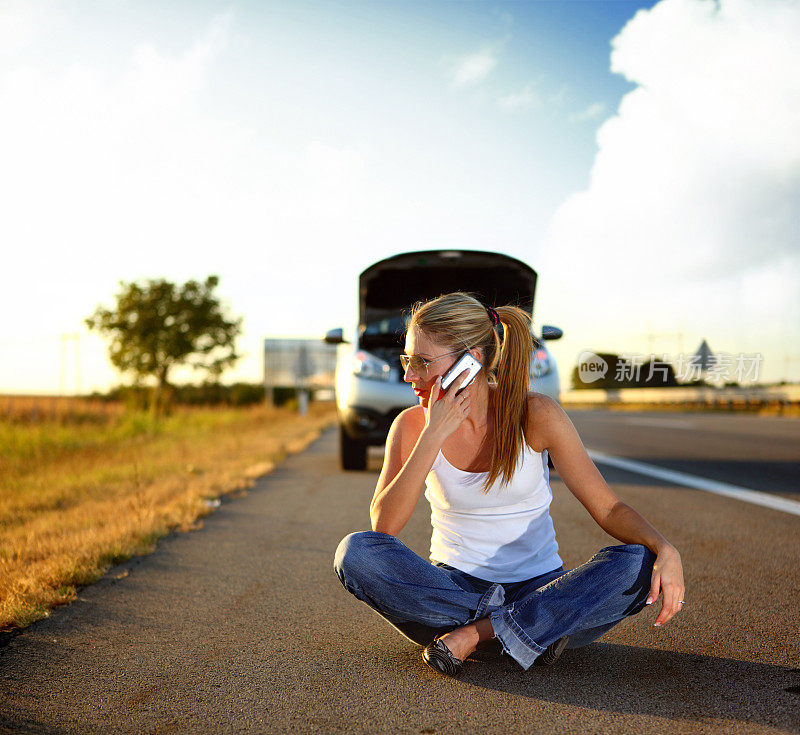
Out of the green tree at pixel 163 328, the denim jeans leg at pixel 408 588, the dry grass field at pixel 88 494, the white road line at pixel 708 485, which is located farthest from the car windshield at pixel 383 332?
the green tree at pixel 163 328

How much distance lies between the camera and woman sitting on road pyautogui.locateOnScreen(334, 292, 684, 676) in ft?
8.15

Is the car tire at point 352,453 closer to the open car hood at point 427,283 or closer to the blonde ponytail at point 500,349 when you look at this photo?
the open car hood at point 427,283

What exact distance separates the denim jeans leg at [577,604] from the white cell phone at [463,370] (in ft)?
2.49

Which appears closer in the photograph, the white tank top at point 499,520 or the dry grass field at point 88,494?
the white tank top at point 499,520

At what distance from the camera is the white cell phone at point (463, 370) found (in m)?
2.69

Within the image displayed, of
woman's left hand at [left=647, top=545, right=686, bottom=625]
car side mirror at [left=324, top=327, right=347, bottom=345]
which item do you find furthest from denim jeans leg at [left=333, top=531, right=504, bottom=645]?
car side mirror at [left=324, top=327, right=347, bottom=345]

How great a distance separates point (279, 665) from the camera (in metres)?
2.66

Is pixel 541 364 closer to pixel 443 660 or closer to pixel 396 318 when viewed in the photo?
pixel 396 318

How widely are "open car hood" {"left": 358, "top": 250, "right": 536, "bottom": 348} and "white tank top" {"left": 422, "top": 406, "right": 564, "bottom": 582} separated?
14.8ft

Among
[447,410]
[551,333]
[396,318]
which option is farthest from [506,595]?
[396,318]

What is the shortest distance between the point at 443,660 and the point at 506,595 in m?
0.38

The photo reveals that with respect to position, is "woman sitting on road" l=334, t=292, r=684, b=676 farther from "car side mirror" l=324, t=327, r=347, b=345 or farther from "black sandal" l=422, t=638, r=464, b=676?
"car side mirror" l=324, t=327, r=347, b=345

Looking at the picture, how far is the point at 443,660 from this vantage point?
250 centimetres

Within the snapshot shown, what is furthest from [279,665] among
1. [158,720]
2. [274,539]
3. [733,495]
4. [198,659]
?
[733,495]
